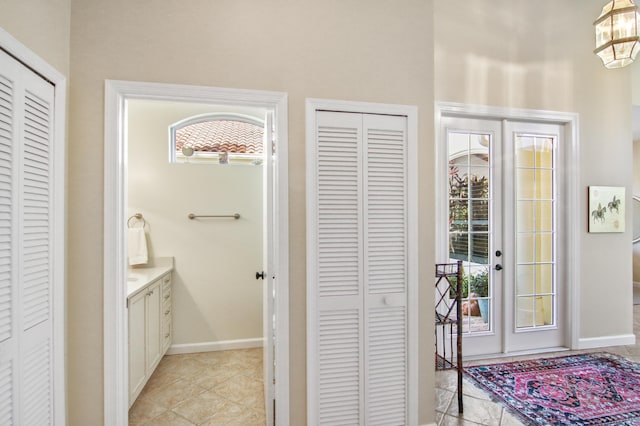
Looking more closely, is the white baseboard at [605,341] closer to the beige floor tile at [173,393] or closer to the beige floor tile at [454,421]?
the beige floor tile at [454,421]

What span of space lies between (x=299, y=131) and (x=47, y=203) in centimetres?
126

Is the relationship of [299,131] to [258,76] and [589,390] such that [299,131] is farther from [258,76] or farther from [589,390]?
[589,390]

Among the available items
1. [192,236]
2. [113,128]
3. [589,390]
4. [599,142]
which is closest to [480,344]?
[589,390]

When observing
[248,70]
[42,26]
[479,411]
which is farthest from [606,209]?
[42,26]

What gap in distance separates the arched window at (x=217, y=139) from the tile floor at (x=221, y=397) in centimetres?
207

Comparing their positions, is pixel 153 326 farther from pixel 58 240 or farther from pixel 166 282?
pixel 58 240

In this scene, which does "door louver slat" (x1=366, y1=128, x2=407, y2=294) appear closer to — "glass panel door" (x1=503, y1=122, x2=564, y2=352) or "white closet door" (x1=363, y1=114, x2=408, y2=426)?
"white closet door" (x1=363, y1=114, x2=408, y2=426)

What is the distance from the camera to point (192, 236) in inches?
129

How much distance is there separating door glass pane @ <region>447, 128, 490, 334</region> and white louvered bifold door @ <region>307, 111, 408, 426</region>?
1.36 metres

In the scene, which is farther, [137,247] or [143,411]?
[137,247]

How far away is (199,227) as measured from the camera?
10.8 ft

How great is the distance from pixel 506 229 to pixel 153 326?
11.1ft

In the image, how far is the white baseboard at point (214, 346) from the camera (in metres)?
3.21

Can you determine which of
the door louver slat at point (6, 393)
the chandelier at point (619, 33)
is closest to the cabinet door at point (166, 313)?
the door louver slat at point (6, 393)
